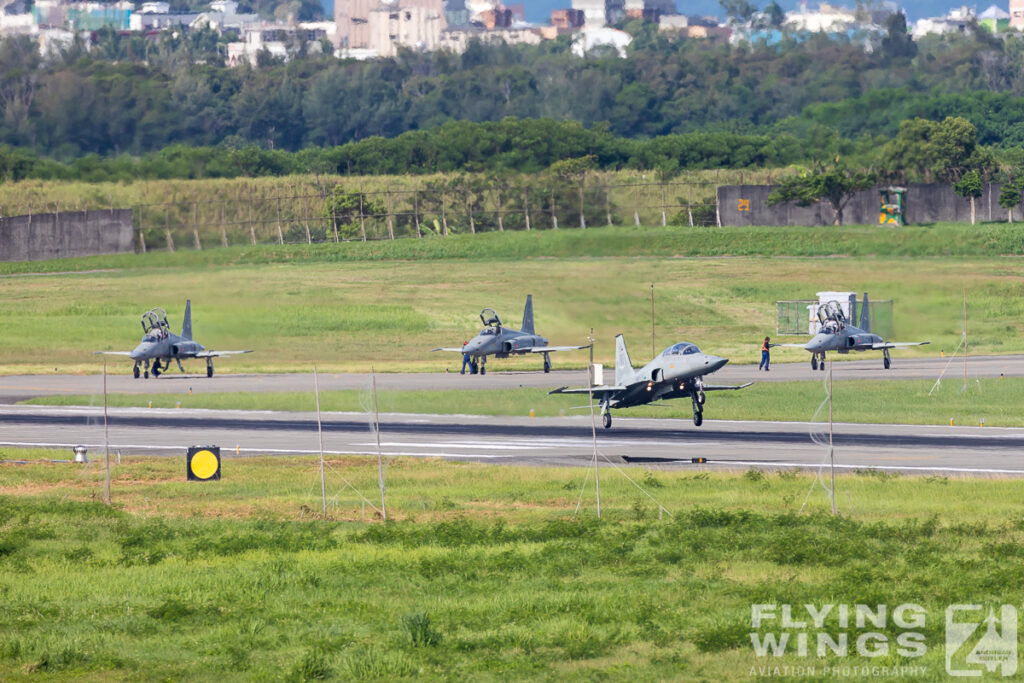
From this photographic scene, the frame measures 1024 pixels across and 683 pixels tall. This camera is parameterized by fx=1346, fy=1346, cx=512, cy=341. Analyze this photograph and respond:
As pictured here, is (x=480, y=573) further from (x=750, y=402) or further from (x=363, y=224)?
(x=363, y=224)

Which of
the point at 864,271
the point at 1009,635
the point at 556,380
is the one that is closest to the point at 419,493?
the point at 1009,635

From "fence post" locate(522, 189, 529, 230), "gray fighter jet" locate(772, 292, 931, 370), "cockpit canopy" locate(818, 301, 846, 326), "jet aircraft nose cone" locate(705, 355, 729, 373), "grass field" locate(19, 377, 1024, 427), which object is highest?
"fence post" locate(522, 189, 529, 230)

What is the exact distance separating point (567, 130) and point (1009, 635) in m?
141

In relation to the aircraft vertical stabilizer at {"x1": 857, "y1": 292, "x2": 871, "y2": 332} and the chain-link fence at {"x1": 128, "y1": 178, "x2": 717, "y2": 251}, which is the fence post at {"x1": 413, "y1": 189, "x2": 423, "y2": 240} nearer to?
the chain-link fence at {"x1": 128, "y1": 178, "x2": 717, "y2": 251}

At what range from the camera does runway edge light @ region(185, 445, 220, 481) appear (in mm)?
48406

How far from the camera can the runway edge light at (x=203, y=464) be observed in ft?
159

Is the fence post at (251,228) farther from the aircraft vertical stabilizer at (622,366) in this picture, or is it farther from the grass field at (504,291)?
the aircraft vertical stabilizer at (622,366)

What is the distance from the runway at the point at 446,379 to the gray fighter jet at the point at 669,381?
16406 millimetres

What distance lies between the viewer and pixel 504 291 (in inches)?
4242

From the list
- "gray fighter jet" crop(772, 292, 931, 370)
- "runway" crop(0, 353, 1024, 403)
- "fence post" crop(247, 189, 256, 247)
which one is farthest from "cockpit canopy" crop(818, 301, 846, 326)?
"fence post" crop(247, 189, 256, 247)

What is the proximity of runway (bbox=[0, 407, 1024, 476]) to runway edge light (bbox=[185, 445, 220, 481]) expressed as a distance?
22.6 feet

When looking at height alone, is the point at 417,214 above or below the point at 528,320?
above

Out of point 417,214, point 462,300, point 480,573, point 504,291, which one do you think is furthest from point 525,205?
point 480,573

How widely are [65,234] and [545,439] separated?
78.9 m
